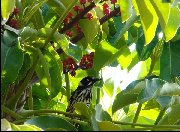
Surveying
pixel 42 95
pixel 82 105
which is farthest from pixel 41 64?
pixel 42 95

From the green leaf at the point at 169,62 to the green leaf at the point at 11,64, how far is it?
1.55 feet

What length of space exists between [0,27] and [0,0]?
0.05 m

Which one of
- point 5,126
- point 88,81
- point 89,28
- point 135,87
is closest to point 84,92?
point 88,81

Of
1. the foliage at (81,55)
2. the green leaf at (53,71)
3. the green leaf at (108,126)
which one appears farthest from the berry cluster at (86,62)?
the green leaf at (108,126)

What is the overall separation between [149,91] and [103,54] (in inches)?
13.8

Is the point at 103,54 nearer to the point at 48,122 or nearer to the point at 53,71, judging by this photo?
the point at 53,71

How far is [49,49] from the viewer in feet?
3.81

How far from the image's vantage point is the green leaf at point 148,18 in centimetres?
114

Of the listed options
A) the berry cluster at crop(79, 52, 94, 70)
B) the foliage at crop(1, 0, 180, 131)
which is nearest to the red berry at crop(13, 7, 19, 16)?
the foliage at crop(1, 0, 180, 131)

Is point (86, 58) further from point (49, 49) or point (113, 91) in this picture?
point (113, 91)

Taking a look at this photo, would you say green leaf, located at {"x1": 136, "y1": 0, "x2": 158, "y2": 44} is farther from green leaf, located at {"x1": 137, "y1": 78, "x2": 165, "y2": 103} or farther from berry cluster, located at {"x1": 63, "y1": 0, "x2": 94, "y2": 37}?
berry cluster, located at {"x1": 63, "y1": 0, "x2": 94, "y2": 37}

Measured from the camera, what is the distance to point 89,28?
1.32 m

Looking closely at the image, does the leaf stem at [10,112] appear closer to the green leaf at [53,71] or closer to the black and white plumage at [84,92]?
the green leaf at [53,71]

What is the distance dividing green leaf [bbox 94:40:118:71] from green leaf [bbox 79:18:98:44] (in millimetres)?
82
